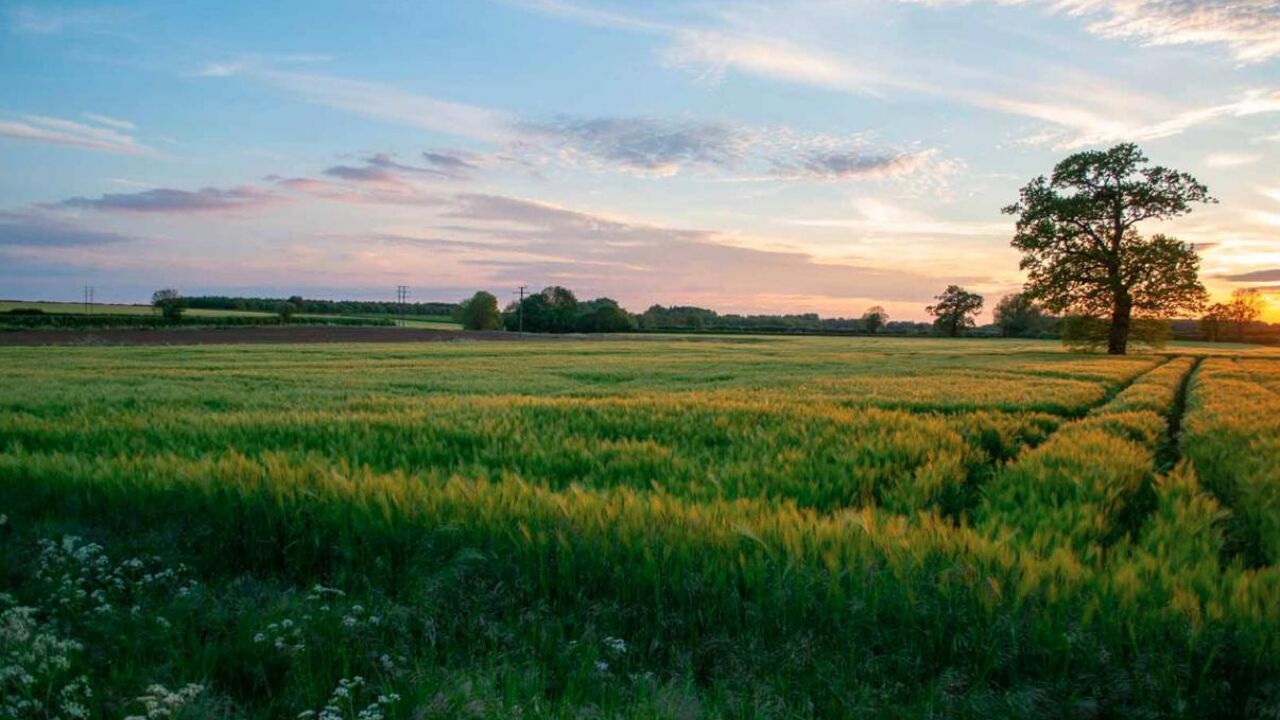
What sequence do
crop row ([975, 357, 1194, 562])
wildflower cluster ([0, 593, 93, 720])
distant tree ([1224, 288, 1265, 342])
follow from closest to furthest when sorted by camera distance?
wildflower cluster ([0, 593, 93, 720])
crop row ([975, 357, 1194, 562])
distant tree ([1224, 288, 1265, 342])

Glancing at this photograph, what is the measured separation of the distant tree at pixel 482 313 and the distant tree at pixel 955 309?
296 ft

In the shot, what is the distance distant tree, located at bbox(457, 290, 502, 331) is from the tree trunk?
109080 mm

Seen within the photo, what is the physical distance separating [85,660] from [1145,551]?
5716 millimetres

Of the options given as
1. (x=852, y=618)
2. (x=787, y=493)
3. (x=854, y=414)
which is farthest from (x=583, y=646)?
(x=854, y=414)

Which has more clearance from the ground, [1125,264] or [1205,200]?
[1205,200]

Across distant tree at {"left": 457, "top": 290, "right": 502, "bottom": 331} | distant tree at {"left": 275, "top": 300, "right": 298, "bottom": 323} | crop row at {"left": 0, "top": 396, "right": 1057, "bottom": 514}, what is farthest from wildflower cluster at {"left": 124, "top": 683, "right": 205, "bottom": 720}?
distant tree at {"left": 457, "top": 290, "right": 502, "bottom": 331}

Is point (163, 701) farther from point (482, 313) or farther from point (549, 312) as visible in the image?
point (482, 313)

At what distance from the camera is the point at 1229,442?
8.92 metres

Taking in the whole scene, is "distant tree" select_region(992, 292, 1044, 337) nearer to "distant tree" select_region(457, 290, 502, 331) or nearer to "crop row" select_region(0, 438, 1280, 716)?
"distant tree" select_region(457, 290, 502, 331)

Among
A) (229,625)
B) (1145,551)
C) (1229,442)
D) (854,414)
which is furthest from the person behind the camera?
(854,414)

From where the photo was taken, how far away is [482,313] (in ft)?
446

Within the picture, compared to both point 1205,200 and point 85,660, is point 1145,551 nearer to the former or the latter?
point 85,660

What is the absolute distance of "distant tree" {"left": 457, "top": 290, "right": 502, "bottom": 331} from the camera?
13600 cm

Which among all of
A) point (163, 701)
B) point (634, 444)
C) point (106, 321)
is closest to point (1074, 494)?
point (634, 444)
